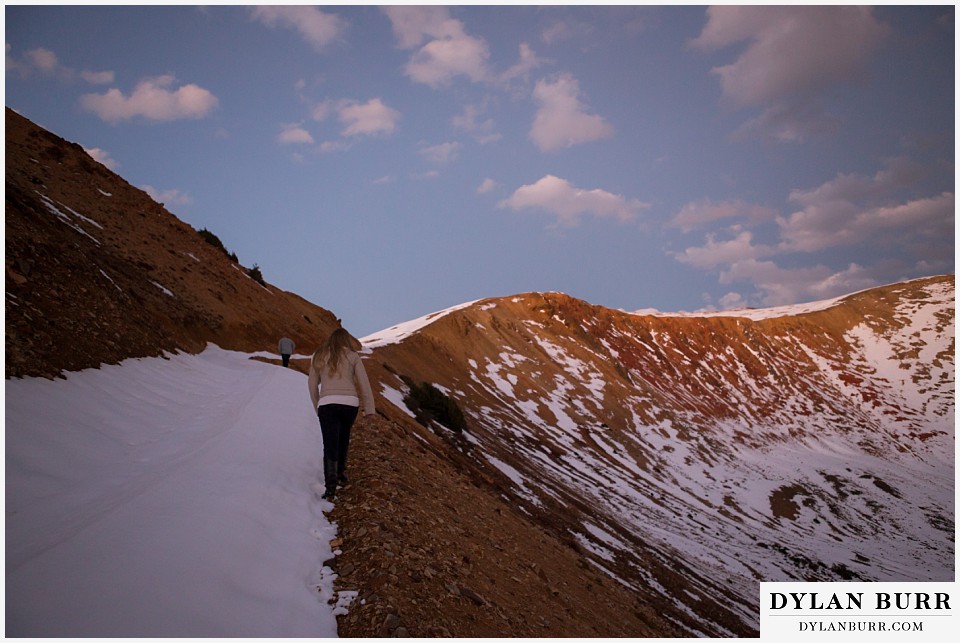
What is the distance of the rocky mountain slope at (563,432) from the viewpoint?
7.96 meters

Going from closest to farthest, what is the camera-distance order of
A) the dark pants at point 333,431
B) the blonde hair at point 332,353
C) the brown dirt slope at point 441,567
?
the brown dirt slope at point 441,567
the dark pants at point 333,431
the blonde hair at point 332,353

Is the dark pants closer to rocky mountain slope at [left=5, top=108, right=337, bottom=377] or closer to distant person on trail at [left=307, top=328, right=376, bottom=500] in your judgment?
distant person on trail at [left=307, top=328, right=376, bottom=500]

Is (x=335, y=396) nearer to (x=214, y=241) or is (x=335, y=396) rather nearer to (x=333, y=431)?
(x=333, y=431)

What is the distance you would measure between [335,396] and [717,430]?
78769mm

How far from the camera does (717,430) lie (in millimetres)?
75500

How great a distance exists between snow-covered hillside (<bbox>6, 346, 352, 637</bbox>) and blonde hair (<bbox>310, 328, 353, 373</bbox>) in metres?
1.77

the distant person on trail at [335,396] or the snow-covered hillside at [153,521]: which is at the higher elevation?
the distant person on trail at [335,396]

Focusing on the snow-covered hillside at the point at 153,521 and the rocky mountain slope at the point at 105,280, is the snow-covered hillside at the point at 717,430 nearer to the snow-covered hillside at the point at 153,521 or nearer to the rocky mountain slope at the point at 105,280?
the rocky mountain slope at the point at 105,280

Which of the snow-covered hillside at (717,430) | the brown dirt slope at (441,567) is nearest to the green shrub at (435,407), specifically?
the snow-covered hillside at (717,430)

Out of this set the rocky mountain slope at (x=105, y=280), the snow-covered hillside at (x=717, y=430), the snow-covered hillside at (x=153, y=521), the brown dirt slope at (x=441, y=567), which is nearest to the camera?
the snow-covered hillside at (x=153, y=521)

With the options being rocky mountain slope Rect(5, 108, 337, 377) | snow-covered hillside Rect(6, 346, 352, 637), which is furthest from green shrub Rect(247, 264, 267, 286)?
snow-covered hillside Rect(6, 346, 352, 637)

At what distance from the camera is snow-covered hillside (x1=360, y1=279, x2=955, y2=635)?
29.6 meters

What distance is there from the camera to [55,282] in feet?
40.8

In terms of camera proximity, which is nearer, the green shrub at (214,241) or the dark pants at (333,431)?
the dark pants at (333,431)
